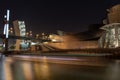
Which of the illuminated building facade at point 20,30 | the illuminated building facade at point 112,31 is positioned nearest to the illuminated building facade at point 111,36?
the illuminated building facade at point 112,31

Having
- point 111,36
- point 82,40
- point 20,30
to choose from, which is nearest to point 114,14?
point 111,36

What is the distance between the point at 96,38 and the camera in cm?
8381

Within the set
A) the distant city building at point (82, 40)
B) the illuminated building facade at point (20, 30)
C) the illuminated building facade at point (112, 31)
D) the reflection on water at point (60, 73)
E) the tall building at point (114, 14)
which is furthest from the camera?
the illuminated building facade at point (20, 30)

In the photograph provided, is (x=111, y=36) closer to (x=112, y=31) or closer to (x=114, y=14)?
(x=112, y=31)

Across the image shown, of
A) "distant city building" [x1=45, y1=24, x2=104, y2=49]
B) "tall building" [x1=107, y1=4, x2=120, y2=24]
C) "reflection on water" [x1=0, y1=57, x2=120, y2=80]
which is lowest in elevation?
"reflection on water" [x1=0, y1=57, x2=120, y2=80]

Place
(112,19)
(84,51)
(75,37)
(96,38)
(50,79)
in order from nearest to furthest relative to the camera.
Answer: (50,79) → (84,51) → (112,19) → (96,38) → (75,37)

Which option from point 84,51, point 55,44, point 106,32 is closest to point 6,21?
point 55,44

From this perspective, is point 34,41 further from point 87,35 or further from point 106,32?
point 106,32

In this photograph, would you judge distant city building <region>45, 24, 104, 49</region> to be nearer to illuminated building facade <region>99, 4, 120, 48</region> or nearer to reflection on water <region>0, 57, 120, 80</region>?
illuminated building facade <region>99, 4, 120, 48</region>

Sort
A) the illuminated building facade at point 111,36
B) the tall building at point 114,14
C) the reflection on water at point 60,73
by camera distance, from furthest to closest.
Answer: the tall building at point 114,14 → the illuminated building facade at point 111,36 → the reflection on water at point 60,73

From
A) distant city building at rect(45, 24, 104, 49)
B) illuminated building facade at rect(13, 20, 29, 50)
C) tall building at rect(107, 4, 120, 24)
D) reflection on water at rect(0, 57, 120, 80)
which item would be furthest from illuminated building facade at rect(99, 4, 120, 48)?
illuminated building facade at rect(13, 20, 29, 50)

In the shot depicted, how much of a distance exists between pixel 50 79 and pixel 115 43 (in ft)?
201

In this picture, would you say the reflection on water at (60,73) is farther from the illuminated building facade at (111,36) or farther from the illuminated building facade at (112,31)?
the illuminated building facade at (112,31)

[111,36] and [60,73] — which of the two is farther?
[111,36]
